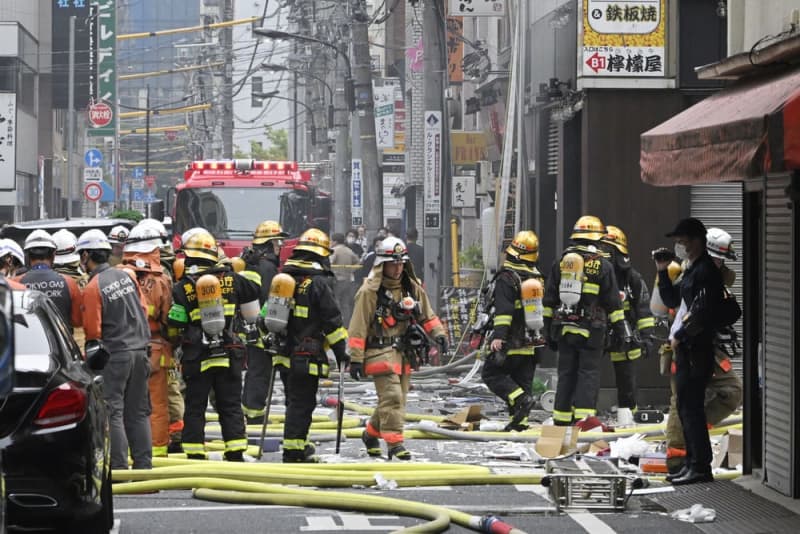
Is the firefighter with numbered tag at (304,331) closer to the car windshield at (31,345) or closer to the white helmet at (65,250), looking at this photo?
the white helmet at (65,250)

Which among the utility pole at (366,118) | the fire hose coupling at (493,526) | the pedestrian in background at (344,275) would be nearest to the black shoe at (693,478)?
the fire hose coupling at (493,526)

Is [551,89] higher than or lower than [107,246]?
higher

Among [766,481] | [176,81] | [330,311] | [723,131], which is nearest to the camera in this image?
[723,131]

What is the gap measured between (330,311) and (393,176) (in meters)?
38.4

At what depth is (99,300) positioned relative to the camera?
1122 cm

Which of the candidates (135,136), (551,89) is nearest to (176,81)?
(135,136)

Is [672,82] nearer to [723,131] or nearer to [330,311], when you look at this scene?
[330,311]

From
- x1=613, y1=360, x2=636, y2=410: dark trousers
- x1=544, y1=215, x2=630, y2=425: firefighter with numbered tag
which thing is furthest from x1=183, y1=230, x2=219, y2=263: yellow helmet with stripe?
x1=613, y1=360, x2=636, y2=410: dark trousers

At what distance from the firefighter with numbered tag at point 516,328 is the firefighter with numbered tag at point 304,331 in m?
2.61

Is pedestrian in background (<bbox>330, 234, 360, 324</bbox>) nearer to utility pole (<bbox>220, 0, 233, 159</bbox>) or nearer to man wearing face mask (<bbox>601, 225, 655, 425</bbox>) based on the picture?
man wearing face mask (<bbox>601, 225, 655, 425</bbox>)

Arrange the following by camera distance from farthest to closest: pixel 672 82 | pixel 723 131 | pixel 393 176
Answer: pixel 393 176 → pixel 672 82 → pixel 723 131

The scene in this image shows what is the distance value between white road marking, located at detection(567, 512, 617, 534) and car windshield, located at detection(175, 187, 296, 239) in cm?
1911

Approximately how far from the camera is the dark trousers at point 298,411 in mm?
12727

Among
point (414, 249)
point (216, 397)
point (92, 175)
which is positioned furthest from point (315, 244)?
point (92, 175)
